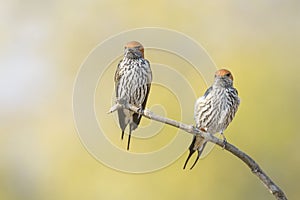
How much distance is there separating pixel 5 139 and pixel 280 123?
480 centimetres

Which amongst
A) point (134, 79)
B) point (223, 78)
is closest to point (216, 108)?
point (223, 78)

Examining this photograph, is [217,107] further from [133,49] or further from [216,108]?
[133,49]

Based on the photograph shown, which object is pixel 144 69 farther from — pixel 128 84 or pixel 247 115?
pixel 247 115

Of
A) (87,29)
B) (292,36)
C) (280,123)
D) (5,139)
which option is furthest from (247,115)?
(5,139)

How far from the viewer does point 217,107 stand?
17.7 feet

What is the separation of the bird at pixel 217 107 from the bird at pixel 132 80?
20.3 inches

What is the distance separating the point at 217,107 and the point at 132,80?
2.57 ft

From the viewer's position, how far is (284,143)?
10820 millimetres

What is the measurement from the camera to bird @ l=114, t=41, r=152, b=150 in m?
5.61

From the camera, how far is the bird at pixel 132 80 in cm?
561

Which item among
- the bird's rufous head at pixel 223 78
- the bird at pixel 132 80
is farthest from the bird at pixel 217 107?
the bird at pixel 132 80

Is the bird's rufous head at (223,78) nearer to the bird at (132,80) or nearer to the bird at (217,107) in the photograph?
the bird at (217,107)

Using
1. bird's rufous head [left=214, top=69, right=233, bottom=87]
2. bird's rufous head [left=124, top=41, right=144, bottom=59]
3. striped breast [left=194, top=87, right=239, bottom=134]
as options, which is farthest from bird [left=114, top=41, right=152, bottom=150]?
bird's rufous head [left=214, top=69, right=233, bottom=87]

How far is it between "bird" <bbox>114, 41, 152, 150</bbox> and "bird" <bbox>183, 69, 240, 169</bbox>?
0.52 m
